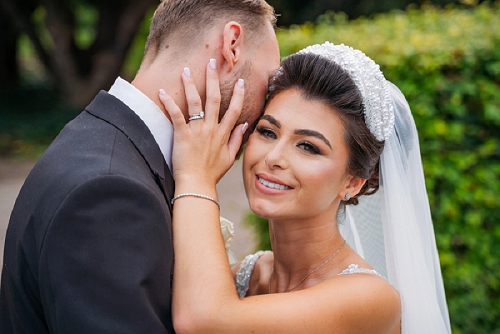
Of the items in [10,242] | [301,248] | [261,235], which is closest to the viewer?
[10,242]

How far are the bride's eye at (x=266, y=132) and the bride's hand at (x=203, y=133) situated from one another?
0.56ft

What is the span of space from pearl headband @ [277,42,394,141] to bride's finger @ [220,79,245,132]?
296 mm

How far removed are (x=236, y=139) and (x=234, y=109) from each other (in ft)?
0.50

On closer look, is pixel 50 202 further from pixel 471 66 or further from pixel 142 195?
pixel 471 66

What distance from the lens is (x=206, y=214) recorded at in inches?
86.7

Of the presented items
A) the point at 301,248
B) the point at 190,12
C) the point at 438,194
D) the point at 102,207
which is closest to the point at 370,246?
the point at 301,248

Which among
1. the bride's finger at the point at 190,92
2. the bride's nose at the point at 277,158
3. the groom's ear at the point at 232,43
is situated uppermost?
the groom's ear at the point at 232,43

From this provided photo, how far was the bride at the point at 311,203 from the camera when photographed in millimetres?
2146

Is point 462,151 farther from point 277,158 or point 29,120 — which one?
point 29,120

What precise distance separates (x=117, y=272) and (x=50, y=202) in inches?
12.8

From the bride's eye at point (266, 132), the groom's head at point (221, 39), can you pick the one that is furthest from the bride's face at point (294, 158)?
the groom's head at point (221, 39)

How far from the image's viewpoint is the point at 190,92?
7.47ft

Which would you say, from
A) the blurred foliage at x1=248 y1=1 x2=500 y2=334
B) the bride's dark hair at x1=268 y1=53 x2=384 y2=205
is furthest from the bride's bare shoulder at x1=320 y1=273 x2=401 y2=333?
the blurred foliage at x1=248 y1=1 x2=500 y2=334

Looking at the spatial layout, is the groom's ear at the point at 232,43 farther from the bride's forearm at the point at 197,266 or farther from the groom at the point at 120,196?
the bride's forearm at the point at 197,266
